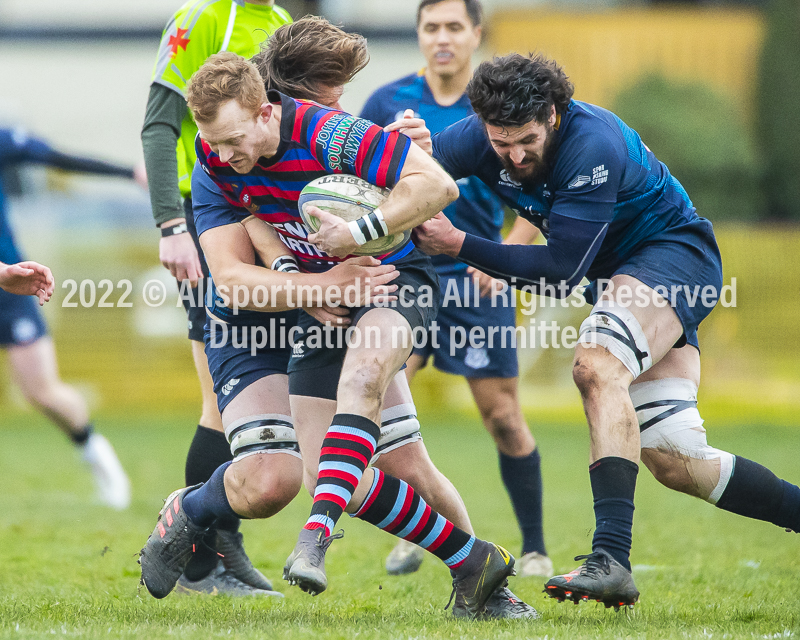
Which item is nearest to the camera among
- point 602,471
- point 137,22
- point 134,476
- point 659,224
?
point 602,471

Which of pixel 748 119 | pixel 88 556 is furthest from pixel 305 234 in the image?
pixel 748 119

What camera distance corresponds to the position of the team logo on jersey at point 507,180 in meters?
4.09

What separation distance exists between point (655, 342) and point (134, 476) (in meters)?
6.16

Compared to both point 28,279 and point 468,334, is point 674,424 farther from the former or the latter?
point 28,279

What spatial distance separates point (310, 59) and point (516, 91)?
814 millimetres

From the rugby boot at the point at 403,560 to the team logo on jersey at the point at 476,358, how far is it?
0.99m

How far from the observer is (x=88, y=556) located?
17.9 ft

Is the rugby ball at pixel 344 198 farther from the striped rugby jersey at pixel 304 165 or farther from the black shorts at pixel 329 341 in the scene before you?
the black shorts at pixel 329 341

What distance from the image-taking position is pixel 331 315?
149 inches

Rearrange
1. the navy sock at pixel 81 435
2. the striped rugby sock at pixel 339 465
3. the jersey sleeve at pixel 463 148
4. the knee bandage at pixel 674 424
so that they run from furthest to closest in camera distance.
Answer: the navy sock at pixel 81 435 → the jersey sleeve at pixel 463 148 → the knee bandage at pixel 674 424 → the striped rugby sock at pixel 339 465

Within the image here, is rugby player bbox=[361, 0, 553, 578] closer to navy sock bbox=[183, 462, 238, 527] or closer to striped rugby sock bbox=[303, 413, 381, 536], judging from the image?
navy sock bbox=[183, 462, 238, 527]

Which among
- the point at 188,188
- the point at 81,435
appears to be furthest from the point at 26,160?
the point at 188,188

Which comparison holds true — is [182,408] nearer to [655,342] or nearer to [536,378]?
[536,378]

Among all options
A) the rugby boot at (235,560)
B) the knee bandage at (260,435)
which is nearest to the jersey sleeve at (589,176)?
the knee bandage at (260,435)
